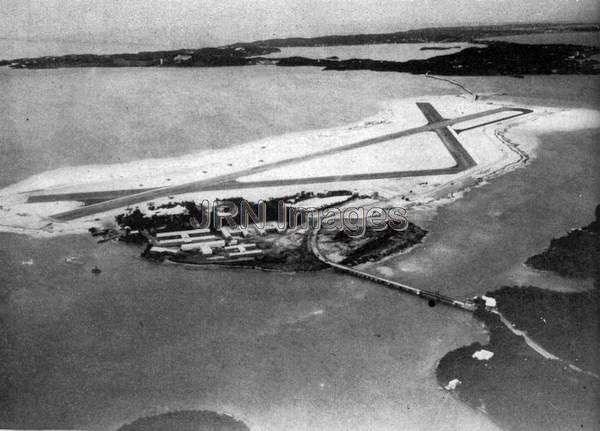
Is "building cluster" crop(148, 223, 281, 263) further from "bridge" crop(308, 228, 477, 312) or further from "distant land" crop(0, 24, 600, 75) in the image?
"distant land" crop(0, 24, 600, 75)

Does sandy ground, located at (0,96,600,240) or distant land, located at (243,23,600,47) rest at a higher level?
distant land, located at (243,23,600,47)

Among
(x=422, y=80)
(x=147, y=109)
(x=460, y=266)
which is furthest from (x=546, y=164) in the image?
(x=147, y=109)

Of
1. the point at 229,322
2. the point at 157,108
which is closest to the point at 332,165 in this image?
the point at 157,108

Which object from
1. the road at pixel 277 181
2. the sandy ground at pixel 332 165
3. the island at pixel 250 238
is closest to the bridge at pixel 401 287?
the island at pixel 250 238

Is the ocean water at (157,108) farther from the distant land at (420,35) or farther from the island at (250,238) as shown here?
the island at (250,238)

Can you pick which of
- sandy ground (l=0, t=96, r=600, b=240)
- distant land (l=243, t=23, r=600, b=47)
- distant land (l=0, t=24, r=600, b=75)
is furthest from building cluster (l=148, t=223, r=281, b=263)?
distant land (l=243, t=23, r=600, b=47)

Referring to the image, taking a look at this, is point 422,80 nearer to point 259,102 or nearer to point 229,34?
point 259,102

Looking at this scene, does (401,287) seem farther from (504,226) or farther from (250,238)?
(504,226)
